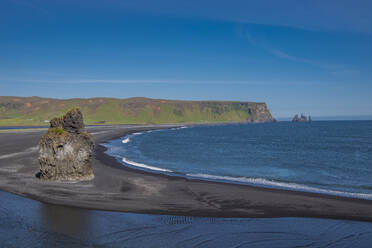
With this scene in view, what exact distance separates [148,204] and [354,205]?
45.1ft

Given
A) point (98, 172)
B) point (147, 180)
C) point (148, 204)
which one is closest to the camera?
point (148, 204)

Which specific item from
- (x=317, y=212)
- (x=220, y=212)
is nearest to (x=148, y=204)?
(x=220, y=212)

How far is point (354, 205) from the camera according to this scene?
20844 mm

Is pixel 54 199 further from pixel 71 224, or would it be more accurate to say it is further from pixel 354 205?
pixel 354 205

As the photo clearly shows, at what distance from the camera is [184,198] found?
2259 cm

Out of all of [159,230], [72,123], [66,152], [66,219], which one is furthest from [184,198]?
[72,123]

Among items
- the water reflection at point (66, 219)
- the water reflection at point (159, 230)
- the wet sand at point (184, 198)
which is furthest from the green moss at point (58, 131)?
the water reflection at point (159, 230)

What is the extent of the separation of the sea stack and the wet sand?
3.94ft

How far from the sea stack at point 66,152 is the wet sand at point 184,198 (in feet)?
3.94

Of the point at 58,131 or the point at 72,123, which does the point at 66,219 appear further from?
the point at 72,123

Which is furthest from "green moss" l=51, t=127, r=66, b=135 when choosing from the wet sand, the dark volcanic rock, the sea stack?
the wet sand

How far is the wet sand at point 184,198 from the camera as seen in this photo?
63.7ft

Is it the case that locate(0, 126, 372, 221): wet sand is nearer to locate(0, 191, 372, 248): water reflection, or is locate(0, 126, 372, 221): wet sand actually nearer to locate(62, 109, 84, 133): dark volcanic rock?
locate(0, 191, 372, 248): water reflection

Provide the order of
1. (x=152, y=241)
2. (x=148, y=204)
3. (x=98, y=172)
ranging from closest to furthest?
(x=152, y=241), (x=148, y=204), (x=98, y=172)
